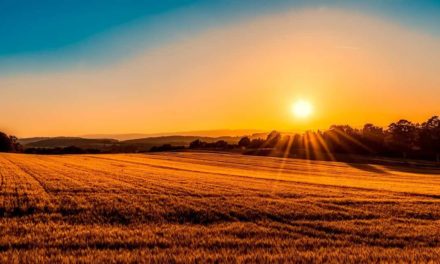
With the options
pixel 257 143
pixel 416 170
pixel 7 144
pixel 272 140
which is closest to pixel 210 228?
pixel 416 170

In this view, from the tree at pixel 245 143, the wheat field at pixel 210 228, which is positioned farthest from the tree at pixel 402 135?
the wheat field at pixel 210 228

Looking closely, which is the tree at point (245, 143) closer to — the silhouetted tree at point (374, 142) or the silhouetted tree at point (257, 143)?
the silhouetted tree at point (257, 143)

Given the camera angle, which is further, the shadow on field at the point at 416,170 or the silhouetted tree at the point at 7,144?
the silhouetted tree at the point at 7,144

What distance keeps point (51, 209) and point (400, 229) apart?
1281 centimetres

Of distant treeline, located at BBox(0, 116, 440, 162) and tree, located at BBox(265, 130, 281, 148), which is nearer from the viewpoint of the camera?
distant treeline, located at BBox(0, 116, 440, 162)

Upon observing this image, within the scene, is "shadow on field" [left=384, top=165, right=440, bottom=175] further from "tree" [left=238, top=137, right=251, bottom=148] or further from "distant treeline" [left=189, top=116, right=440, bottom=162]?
"tree" [left=238, top=137, right=251, bottom=148]

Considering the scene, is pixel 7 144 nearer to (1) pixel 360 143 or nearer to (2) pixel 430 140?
(1) pixel 360 143

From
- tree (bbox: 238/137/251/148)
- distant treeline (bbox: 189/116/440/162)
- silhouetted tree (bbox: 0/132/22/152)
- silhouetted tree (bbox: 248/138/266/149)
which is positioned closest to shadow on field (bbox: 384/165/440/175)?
distant treeline (bbox: 189/116/440/162)

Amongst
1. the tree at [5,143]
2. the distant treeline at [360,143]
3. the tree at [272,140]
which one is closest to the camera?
the distant treeline at [360,143]

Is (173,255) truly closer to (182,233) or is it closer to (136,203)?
(182,233)

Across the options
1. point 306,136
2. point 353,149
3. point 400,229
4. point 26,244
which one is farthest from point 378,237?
point 306,136

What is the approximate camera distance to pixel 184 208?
1698 cm

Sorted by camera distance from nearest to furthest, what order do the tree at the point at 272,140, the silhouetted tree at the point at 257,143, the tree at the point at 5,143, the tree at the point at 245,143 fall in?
the tree at the point at 272,140 → the silhouetted tree at the point at 257,143 → the tree at the point at 245,143 → the tree at the point at 5,143

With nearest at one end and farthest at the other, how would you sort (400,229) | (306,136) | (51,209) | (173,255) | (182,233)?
(173,255)
(182,233)
(400,229)
(51,209)
(306,136)
